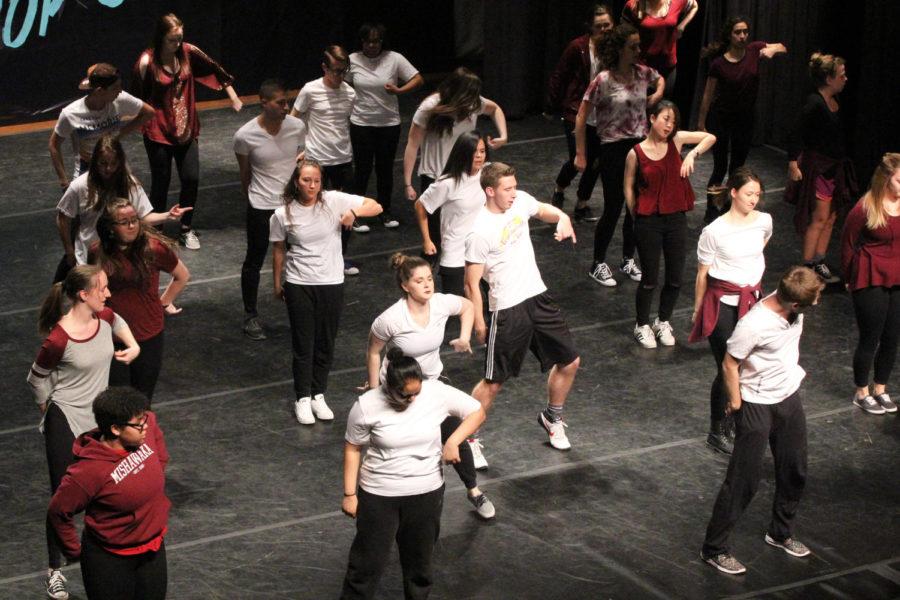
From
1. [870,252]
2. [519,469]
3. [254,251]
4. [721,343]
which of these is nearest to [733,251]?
[721,343]

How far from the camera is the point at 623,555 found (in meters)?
6.49

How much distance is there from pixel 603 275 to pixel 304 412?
8.48 ft

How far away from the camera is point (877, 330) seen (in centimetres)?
762

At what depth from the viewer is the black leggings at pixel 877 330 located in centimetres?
753

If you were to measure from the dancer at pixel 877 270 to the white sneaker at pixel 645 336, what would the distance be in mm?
1292

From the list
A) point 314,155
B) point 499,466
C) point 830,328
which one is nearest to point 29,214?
point 314,155

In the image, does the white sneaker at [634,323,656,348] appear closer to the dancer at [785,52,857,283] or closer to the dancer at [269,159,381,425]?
the dancer at [785,52,857,283]

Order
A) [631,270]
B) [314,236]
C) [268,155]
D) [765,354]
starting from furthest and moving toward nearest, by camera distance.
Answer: [631,270] → [268,155] → [314,236] → [765,354]

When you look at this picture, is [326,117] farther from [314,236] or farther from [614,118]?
[314,236]

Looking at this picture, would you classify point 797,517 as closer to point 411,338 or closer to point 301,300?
point 411,338

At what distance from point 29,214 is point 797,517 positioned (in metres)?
6.38

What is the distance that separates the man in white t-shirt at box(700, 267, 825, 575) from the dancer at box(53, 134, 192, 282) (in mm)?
2959

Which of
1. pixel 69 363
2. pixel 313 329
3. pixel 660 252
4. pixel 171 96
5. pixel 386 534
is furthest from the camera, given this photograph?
pixel 171 96

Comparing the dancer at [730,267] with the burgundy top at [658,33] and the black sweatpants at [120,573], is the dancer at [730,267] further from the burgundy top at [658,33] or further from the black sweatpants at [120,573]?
the burgundy top at [658,33]
